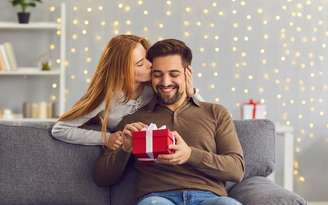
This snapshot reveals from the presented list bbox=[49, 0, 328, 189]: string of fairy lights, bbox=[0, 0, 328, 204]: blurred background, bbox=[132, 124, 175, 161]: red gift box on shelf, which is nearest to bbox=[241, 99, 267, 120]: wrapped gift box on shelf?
bbox=[0, 0, 328, 204]: blurred background

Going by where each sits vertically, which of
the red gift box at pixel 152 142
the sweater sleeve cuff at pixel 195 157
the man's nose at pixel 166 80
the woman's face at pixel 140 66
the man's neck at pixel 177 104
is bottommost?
the sweater sleeve cuff at pixel 195 157

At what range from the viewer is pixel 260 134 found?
3.24 metres

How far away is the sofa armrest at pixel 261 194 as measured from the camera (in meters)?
2.79

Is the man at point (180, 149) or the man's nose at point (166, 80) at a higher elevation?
the man's nose at point (166, 80)

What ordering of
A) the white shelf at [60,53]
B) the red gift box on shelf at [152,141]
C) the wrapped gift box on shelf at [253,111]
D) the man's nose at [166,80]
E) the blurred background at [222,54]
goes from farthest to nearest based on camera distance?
the blurred background at [222,54]
the wrapped gift box on shelf at [253,111]
the white shelf at [60,53]
the man's nose at [166,80]
the red gift box on shelf at [152,141]

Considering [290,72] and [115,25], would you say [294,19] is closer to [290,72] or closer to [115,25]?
[290,72]

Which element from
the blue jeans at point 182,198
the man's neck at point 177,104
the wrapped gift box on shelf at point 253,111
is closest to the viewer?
the blue jeans at point 182,198

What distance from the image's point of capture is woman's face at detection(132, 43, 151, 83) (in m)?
3.16

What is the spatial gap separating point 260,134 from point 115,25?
7.59ft

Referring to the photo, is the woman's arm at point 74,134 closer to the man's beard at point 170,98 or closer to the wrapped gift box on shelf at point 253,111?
the man's beard at point 170,98

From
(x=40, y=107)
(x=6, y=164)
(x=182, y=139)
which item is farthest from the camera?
(x=40, y=107)

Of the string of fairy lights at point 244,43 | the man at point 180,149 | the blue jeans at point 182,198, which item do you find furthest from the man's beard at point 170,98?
the string of fairy lights at point 244,43

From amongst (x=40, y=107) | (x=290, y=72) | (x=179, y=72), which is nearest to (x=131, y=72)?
(x=179, y=72)

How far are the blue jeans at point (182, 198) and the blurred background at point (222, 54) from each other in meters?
2.35
